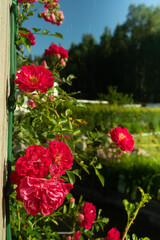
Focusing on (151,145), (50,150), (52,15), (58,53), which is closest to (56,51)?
(58,53)

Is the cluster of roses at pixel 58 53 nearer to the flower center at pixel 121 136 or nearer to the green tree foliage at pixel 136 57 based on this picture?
the flower center at pixel 121 136

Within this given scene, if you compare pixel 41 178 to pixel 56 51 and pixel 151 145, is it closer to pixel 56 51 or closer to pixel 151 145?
pixel 56 51

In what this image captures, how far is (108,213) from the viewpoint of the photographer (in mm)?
2662

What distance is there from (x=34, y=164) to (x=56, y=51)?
0.54m

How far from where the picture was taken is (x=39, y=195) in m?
0.49

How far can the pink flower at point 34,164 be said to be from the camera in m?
0.52

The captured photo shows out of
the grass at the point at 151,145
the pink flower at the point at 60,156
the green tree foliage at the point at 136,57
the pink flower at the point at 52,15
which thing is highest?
the green tree foliage at the point at 136,57

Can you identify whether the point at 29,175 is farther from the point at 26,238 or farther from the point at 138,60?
the point at 138,60

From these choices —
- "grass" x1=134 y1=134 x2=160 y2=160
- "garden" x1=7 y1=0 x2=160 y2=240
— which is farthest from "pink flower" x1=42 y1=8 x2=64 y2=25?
"grass" x1=134 y1=134 x2=160 y2=160

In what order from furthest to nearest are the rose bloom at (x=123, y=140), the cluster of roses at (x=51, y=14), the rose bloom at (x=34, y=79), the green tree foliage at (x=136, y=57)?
the green tree foliage at (x=136, y=57)
the cluster of roses at (x=51, y=14)
the rose bloom at (x=123, y=140)
the rose bloom at (x=34, y=79)

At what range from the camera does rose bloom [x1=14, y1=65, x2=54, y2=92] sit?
0.61 meters

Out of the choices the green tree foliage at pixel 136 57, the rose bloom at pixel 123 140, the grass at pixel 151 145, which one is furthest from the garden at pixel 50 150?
the green tree foliage at pixel 136 57

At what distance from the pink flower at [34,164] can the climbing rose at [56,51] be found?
51 cm

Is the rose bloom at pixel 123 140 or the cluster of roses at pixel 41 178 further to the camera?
the rose bloom at pixel 123 140
